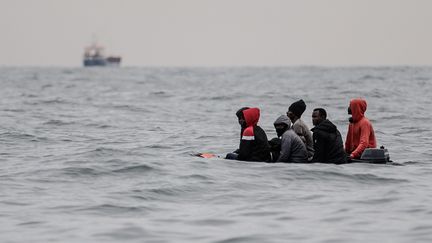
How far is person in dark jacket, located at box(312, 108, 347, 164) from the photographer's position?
16406mm

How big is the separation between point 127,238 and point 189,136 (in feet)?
51.0

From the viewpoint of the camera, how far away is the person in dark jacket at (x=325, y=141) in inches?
646

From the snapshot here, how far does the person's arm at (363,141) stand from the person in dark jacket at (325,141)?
57cm

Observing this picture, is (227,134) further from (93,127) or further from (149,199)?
(149,199)

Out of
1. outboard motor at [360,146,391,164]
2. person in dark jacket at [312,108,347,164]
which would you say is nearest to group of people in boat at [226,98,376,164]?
person in dark jacket at [312,108,347,164]

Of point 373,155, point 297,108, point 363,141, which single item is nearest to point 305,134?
point 297,108

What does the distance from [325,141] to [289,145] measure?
68 centimetres

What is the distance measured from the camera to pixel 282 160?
16906 millimetres

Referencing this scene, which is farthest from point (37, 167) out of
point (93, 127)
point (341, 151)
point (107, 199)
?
point (93, 127)

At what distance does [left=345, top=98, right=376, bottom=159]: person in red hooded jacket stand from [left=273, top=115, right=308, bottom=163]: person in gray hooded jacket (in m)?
1.27

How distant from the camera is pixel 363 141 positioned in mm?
17453

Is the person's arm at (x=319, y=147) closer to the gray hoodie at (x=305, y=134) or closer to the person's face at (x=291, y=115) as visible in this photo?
the gray hoodie at (x=305, y=134)

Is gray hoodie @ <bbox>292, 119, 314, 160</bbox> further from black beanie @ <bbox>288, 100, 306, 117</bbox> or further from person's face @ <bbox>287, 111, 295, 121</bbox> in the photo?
black beanie @ <bbox>288, 100, 306, 117</bbox>

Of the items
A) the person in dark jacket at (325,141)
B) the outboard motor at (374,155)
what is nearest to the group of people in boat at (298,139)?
the person in dark jacket at (325,141)
